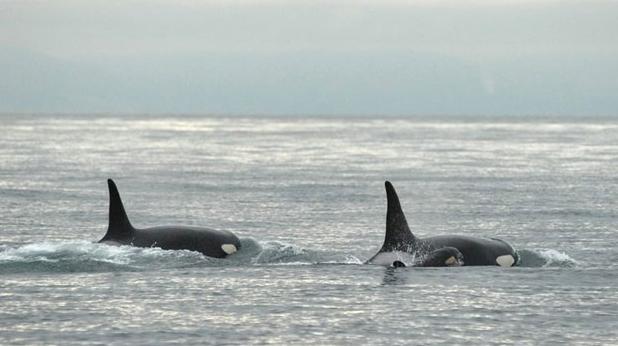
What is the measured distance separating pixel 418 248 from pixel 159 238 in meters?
4.89

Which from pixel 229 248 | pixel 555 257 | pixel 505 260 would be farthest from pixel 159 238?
pixel 555 257

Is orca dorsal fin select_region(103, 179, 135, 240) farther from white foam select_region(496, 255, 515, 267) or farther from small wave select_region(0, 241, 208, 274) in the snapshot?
white foam select_region(496, 255, 515, 267)

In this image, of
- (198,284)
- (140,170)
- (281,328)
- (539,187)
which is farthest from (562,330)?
(140,170)

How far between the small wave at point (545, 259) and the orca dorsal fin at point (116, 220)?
7140mm

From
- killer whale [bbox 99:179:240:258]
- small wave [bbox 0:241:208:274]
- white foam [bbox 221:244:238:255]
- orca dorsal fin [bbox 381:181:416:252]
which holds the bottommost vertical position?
small wave [bbox 0:241:208:274]

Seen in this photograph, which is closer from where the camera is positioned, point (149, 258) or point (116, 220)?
point (149, 258)

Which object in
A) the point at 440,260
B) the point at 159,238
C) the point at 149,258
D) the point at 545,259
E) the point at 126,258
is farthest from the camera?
the point at 159,238

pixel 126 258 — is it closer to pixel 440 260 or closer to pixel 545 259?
pixel 440 260

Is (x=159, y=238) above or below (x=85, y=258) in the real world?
above

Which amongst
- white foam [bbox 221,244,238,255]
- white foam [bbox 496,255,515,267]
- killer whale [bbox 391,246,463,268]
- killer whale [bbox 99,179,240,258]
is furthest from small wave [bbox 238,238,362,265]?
white foam [bbox 496,255,515,267]

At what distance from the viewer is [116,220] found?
2167 centimetres

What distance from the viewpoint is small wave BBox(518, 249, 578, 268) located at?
20922 millimetres

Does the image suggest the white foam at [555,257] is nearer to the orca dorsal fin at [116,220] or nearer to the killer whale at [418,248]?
the killer whale at [418,248]

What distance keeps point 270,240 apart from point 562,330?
445 inches
